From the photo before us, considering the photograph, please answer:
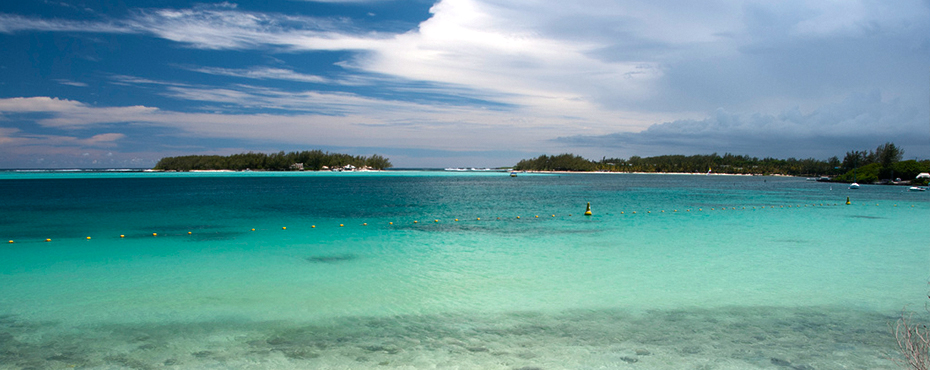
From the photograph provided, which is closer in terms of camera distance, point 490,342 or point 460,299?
point 490,342

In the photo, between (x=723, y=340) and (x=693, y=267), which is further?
(x=693, y=267)

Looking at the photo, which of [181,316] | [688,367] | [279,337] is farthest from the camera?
[181,316]

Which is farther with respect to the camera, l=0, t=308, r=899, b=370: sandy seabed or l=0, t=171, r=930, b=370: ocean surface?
l=0, t=171, r=930, b=370: ocean surface

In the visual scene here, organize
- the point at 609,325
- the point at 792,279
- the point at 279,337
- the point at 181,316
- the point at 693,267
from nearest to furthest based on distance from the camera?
the point at 279,337 → the point at 609,325 → the point at 181,316 → the point at 792,279 → the point at 693,267

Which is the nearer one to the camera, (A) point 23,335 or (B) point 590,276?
(A) point 23,335

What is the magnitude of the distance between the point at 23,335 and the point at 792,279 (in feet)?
46.4

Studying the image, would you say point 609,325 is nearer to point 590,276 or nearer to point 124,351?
point 590,276

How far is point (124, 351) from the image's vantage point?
21.9 feet

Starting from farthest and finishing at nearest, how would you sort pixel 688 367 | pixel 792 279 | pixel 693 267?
pixel 693 267, pixel 792 279, pixel 688 367

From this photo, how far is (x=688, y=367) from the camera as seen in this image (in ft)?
19.7

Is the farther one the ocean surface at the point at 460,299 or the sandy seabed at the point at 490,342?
the ocean surface at the point at 460,299

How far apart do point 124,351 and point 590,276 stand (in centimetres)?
892

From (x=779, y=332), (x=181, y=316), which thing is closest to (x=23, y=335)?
(x=181, y=316)

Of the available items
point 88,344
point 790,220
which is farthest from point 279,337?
point 790,220
